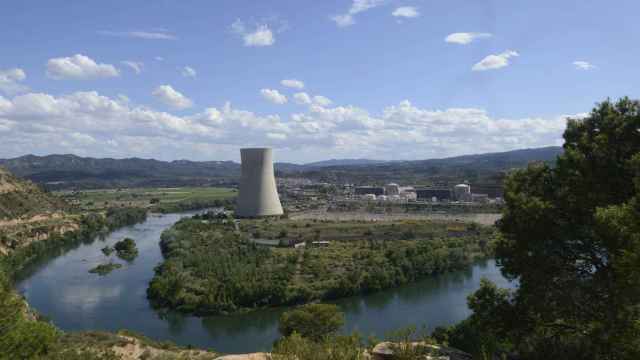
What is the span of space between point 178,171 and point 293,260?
112223mm

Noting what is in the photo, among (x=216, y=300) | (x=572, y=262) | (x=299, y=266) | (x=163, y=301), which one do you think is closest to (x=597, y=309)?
(x=572, y=262)

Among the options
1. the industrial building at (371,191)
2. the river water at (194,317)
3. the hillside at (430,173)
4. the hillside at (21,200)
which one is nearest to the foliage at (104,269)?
the river water at (194,317)

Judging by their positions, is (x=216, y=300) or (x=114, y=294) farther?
(x=114, y=294)

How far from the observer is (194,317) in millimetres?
14281

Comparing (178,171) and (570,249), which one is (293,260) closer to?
(570,249)

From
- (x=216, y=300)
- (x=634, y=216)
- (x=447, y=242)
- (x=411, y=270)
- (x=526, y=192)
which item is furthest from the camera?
(x=447, y=242)

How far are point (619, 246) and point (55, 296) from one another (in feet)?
55.1

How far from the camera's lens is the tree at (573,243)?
15.9 feet

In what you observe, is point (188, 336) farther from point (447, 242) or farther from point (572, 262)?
point (447, 242)

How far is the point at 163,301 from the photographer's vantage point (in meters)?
15.4

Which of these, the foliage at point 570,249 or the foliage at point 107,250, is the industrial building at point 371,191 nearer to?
the foliage at point 107,250

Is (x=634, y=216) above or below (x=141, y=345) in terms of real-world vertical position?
above

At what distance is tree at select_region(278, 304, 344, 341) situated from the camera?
32.5ft

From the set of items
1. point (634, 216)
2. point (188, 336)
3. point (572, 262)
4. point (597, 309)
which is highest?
point (634, 216)
